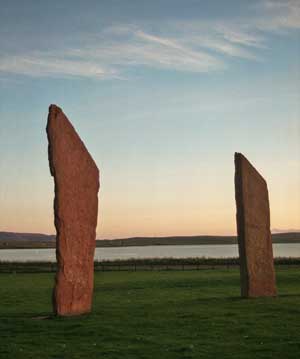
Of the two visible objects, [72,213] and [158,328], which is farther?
[72,213]

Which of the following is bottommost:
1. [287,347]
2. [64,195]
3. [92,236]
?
[287,347]

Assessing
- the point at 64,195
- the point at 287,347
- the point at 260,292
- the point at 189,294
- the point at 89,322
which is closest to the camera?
the point at 287,347

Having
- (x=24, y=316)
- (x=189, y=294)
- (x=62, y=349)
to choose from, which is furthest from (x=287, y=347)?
(x=189, y=294)

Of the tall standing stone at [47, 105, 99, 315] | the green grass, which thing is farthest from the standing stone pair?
the green grass

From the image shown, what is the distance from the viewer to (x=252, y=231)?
1781 centimetres

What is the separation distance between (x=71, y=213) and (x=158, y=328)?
3420mm

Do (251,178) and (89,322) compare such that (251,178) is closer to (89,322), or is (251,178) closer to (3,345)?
(89,322)

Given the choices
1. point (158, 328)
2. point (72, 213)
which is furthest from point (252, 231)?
point (158, 328)

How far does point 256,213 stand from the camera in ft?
59.1

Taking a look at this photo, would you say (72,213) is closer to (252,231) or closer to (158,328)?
(158,328)

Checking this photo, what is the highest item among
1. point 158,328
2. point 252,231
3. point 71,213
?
point 71,213

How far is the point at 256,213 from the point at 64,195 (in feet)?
20.7

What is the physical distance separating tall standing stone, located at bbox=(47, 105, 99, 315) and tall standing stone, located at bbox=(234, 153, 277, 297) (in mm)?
4752

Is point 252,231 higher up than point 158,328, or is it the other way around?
point 252,231
